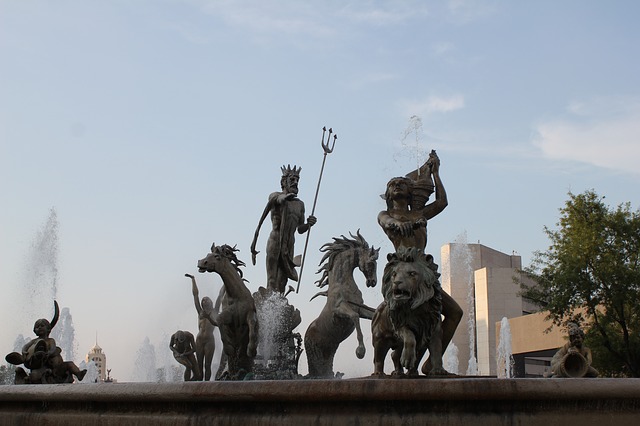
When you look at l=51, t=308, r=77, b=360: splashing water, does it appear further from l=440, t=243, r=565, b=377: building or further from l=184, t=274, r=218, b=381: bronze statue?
l=440, t=243, r=565, b=377: building

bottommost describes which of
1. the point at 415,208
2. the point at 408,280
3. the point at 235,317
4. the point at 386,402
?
the point at 386,402

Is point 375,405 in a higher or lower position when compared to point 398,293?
lower

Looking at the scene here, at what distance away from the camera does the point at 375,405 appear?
17.7ft

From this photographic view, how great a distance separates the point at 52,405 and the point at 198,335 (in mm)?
7046

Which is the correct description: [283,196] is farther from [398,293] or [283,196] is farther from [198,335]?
[398,293]

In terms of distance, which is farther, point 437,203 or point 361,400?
point 437,203

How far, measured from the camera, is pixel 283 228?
13531 millimetres

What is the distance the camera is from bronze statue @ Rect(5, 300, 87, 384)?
34.6 ft

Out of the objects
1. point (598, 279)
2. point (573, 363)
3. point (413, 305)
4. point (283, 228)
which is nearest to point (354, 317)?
point (283, 228)

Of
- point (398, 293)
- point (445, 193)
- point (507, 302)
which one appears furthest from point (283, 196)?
point (507, 302)

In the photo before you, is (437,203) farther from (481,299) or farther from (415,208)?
(481,299)

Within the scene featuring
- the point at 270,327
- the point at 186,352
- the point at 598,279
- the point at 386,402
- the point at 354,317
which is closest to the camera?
the point at 386,402

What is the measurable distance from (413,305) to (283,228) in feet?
22.5

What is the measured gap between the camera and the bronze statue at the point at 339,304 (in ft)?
38.1
